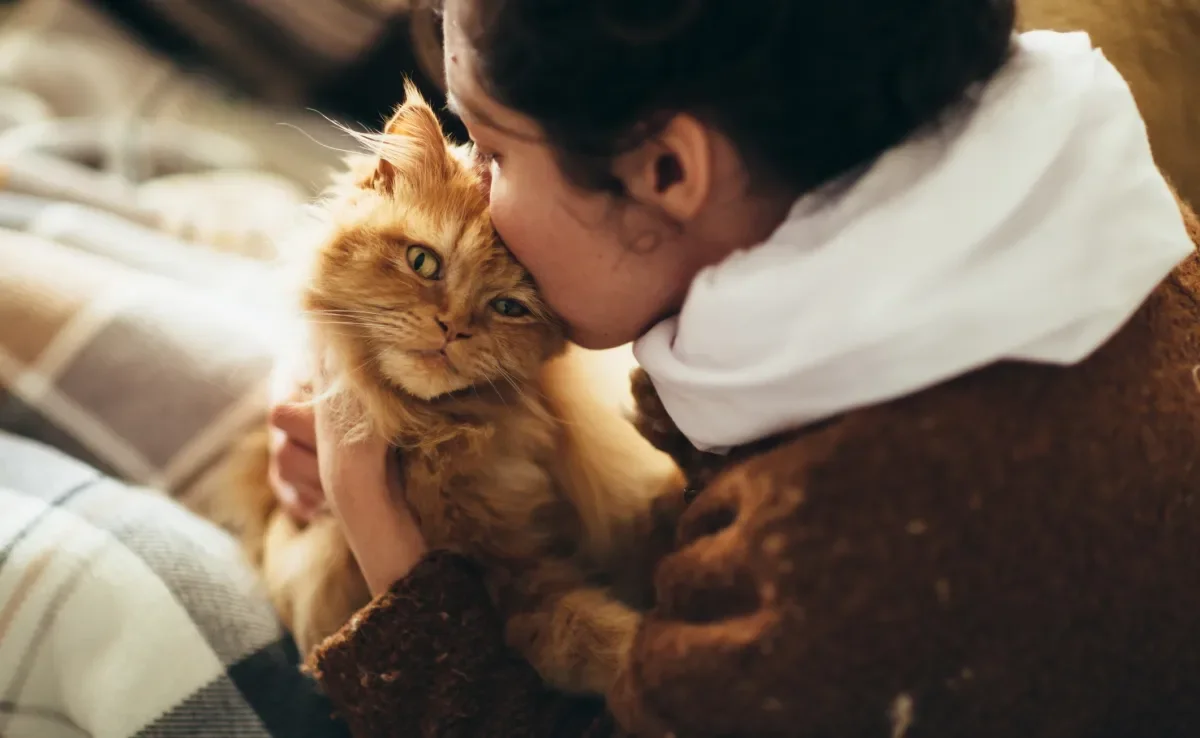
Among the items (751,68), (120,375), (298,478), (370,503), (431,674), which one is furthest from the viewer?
(120,375)

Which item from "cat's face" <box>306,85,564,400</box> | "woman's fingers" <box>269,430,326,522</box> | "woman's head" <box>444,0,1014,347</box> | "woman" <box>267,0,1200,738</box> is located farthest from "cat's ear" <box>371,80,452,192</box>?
"woman's fingers" <box>269,430,326,522</box>

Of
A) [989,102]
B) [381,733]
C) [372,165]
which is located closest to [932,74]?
[989,102]

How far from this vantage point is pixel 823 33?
0.67 meters

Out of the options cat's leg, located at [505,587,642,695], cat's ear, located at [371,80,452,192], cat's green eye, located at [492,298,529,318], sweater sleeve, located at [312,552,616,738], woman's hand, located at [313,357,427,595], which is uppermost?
cat's ear, located at [371,80,452,192]

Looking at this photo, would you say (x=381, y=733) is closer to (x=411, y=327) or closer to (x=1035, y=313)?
(x=411, y=327)

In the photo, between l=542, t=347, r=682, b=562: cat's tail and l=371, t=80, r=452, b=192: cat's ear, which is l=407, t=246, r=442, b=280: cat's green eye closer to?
l=371, t=80, r=452, b=192: cat's ear

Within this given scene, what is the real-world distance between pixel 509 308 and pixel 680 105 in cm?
38

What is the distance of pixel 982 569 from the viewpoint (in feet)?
2.25

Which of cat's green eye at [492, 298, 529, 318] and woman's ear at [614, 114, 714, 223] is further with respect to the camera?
cat's green eye at [492, 298, 529, 318]

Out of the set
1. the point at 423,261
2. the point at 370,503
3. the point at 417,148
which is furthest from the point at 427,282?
the point at 370,503

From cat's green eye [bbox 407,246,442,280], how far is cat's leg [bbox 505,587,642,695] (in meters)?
0.42

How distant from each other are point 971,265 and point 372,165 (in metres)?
0.73

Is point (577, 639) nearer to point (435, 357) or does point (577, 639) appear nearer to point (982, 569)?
point (435, 357)

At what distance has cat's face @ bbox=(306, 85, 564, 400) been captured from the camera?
99 centimetres
